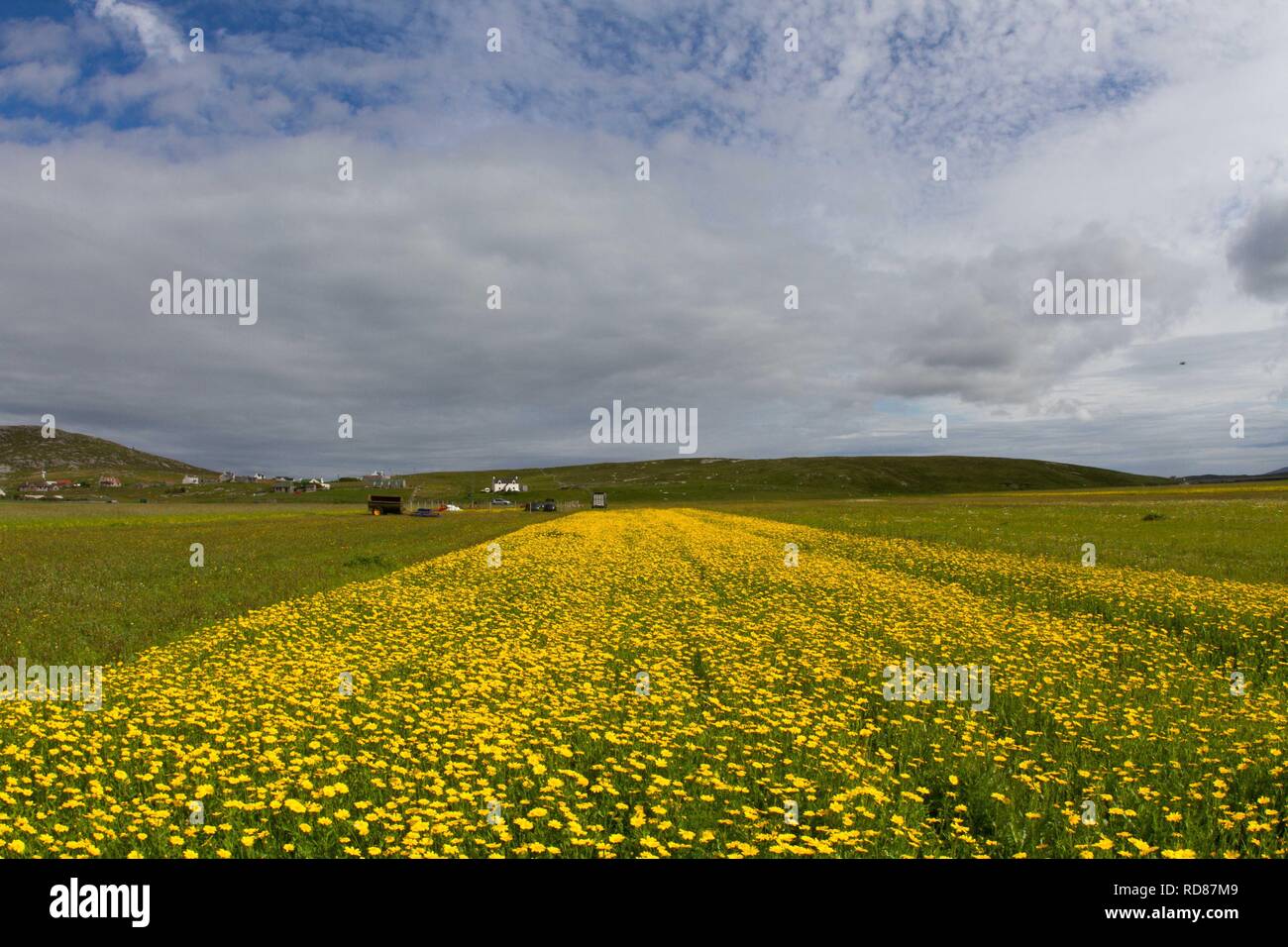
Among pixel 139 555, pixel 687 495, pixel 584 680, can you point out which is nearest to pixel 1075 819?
pixel 584 680

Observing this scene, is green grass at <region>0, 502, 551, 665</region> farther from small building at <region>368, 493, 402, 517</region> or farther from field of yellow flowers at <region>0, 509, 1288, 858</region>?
small building at <region>368, 493, 402, 517</region>

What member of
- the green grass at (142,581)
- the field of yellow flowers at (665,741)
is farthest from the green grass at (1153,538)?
the green grass at (142,581)

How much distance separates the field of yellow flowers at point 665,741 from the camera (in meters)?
5.73

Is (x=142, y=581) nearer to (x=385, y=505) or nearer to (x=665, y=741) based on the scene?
(x=665, y=741)

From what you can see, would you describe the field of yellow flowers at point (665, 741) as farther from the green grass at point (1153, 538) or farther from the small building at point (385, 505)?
the small building at point (385, 505)

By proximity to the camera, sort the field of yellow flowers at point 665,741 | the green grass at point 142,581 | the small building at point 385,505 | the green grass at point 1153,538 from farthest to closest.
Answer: the small building at point 385,505 < the green grass at point 1153,538 < the green grass at point 142,581 < the field of yellow flowers at point 665,741

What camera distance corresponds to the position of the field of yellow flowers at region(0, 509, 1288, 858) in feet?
18.8

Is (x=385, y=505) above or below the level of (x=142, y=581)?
above

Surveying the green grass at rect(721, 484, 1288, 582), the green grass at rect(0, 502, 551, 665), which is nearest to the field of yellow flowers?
the green grass at rect(0, 502, 551, 665)

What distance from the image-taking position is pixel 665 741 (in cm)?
780

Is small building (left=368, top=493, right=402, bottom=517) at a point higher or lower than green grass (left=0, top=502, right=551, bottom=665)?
higher

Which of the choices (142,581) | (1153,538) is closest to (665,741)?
(142,581)

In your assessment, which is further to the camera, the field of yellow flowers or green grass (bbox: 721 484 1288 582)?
green grass (bbox: 721 484 1288 582)

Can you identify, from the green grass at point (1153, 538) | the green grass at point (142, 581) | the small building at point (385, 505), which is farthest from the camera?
the small building at point (385, 505)
